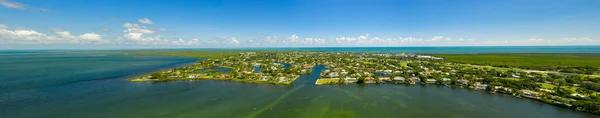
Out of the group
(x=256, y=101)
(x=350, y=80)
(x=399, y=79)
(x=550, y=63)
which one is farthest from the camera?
(x=550, y=63)

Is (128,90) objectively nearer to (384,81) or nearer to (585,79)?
(384,81)

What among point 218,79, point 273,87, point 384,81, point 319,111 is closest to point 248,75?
point 218,79

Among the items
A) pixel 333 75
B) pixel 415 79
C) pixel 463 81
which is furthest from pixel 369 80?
pixel 463 81

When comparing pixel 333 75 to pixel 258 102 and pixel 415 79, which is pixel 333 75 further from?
pixel 258 102

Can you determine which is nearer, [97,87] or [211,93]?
[211,93]

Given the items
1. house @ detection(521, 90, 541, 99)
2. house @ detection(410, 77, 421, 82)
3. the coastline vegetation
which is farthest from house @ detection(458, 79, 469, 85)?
the coastline vegetation

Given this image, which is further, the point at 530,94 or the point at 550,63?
the point at 550,63

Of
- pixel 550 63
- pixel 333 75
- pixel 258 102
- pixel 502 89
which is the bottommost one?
pixel 258 102

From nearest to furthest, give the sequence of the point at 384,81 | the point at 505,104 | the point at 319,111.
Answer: the point at 319,111 → the point at 505,104 → the point at 384,81
